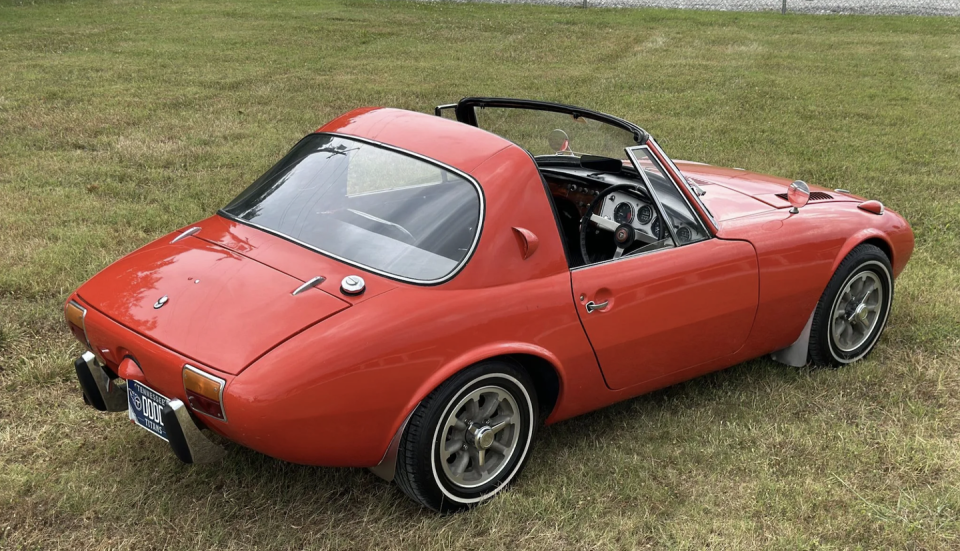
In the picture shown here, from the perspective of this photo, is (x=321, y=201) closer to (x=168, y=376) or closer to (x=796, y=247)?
(x=168, y=376)

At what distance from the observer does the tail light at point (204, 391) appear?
2742mm

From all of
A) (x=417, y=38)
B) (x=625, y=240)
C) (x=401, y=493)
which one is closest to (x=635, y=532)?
(x=401, y=493)

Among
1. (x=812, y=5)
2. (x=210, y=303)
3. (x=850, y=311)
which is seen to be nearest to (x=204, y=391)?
(x=210, y=303)

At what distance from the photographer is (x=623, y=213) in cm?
413

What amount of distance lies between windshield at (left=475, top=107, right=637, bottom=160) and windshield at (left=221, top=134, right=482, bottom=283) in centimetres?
96

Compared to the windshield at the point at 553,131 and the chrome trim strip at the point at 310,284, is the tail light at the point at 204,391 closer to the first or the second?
the chrome trim strip at the point at 310,284

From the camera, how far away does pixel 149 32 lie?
50.6ft

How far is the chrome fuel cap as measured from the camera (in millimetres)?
2980

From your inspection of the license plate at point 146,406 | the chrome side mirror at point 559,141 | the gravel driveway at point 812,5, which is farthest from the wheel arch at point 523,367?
the gravel driveway at point 812,5

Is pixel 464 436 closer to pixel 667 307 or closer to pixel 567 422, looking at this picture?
pixel 567 422

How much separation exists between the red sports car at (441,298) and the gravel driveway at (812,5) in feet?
58.5

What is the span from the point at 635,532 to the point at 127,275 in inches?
83.1

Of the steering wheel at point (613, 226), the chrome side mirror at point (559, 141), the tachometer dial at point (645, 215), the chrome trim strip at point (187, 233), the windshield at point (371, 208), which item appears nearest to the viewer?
the windshield at point (371, 208)

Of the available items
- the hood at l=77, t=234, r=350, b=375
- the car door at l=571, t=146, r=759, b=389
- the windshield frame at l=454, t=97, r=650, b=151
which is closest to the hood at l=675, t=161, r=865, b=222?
the car door at l=571, t=146, r=759, b=389
